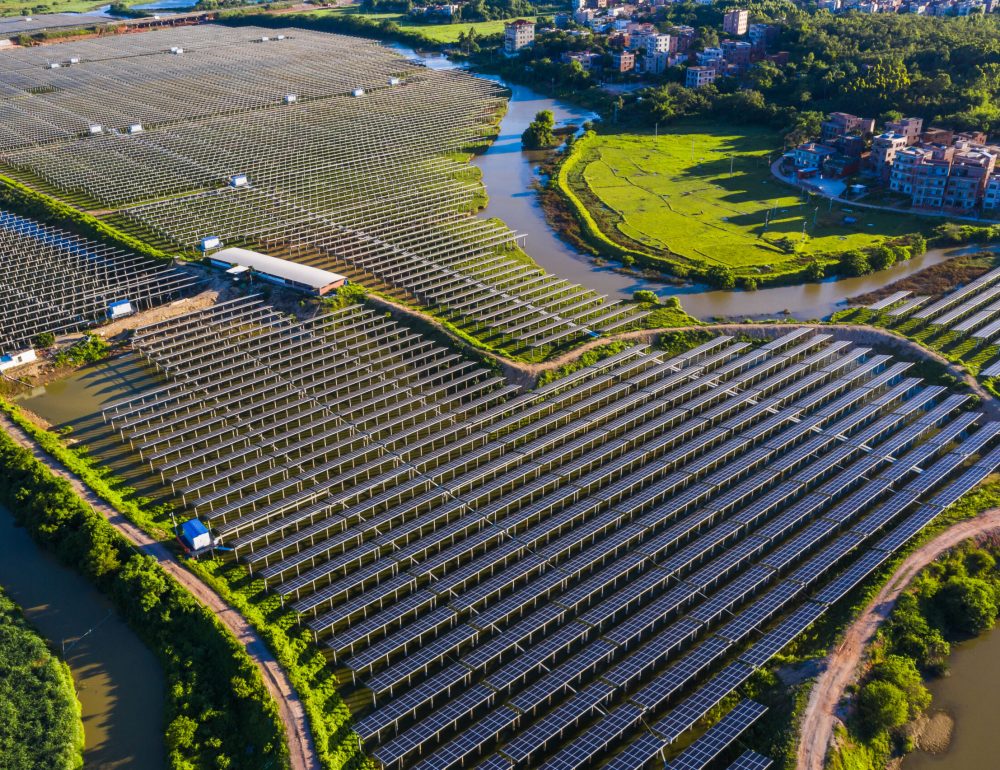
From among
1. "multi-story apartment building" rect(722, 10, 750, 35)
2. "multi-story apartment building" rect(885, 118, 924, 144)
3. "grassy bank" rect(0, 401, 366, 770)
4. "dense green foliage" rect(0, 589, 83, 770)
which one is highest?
"multi-story apartment building" rect(722, 10, 750, 35)

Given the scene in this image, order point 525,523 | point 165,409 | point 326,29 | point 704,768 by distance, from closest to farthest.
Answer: point 704,768
point 525,523
point 165,409
point 326,29

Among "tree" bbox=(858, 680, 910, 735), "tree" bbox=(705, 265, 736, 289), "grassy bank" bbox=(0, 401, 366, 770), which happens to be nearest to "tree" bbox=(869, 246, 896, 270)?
"tree" bbox=(705, 265, 736, 289)

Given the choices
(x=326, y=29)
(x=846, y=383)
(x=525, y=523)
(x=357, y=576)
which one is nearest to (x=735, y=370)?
(x=846, y=383)

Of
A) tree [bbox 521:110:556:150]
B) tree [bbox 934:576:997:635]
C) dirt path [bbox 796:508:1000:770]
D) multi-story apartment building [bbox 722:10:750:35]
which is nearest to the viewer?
dirt path [bbox 796:508:1000:770]

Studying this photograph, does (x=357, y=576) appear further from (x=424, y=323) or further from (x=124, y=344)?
(x=124, y=344)

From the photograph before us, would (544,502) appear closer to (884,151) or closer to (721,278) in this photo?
(721,278)

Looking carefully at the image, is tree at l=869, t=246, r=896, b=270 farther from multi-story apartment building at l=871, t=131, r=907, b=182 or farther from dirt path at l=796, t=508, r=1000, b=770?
dirt path at l=796, t=508, r=1000, b=770

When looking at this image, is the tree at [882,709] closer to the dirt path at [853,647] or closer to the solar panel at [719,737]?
the dirt path at [853,647]

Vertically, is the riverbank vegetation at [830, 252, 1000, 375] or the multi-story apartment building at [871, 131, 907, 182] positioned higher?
the multi-story apartment building at [871, 131, 907, 182]

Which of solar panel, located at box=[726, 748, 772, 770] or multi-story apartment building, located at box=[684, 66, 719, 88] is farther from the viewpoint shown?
multi-story apartment building, located at box=[684, 66, 719, 88]
